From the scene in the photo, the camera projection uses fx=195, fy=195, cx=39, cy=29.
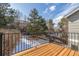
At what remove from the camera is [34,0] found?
3.27m

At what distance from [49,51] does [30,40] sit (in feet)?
1.21

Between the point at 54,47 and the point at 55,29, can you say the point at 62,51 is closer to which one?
the point at 54,47

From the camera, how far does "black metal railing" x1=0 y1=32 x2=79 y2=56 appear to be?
3.24m

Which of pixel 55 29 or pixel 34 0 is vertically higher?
pixel 34 0

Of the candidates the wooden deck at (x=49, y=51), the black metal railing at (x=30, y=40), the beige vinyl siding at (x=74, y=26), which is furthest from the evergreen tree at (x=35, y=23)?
the beige vinyl siding at (x=74, y=26)

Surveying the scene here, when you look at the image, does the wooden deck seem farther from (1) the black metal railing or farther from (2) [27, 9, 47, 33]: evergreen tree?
(2) [27, 9, 47, 33]: evergreen tree

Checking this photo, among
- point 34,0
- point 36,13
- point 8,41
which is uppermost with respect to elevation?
point 34,0

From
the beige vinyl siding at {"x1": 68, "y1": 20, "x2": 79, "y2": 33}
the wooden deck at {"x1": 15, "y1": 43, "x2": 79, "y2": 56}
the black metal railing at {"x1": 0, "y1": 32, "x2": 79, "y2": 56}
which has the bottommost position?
the wooden deck at {"x1": 15, "y1": 43, "x2": 79, "y2": 56}

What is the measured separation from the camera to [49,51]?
329 centimetres

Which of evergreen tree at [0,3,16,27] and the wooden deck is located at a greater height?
evergreen tree at [0,3,16,27]

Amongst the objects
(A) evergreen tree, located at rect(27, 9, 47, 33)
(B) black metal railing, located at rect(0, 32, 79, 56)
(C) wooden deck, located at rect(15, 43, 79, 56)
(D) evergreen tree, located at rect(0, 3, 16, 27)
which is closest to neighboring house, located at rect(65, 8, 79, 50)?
(B) black metal railing, located at rect(0, 32, 79, 56)

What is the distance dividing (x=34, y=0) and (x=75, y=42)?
39.2 inches

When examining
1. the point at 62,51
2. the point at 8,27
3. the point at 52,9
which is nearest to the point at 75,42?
the point at 62,51

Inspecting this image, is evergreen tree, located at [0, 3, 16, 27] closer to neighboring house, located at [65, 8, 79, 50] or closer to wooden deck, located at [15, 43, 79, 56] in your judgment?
wooden deck, located at [15, 43, 79, 56]
